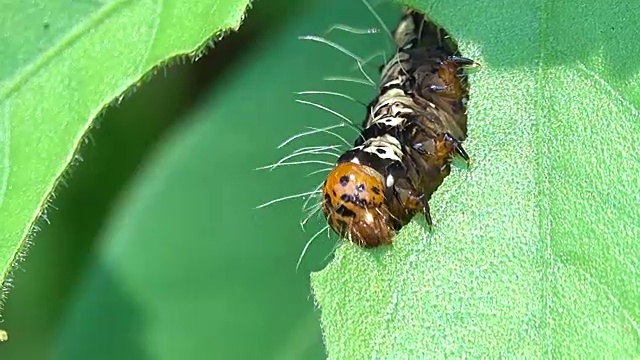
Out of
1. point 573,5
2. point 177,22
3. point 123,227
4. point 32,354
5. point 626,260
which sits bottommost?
point 32,354

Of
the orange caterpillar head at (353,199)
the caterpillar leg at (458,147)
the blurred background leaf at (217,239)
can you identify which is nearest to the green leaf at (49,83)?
the orange caterpillar head at (353,199)

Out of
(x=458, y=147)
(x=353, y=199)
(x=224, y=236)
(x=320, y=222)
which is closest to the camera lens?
(x=458, y=147)

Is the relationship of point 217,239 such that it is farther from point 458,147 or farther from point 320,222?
point 458,147

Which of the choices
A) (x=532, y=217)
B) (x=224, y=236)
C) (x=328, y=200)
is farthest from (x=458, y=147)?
(x=224, y=236)

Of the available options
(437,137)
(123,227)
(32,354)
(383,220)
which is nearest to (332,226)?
(383,220)

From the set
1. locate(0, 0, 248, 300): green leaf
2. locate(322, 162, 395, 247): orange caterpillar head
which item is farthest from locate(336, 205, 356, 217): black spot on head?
locate(0, 0, 248, 300): green leaf

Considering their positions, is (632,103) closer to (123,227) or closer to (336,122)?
(336,122)
